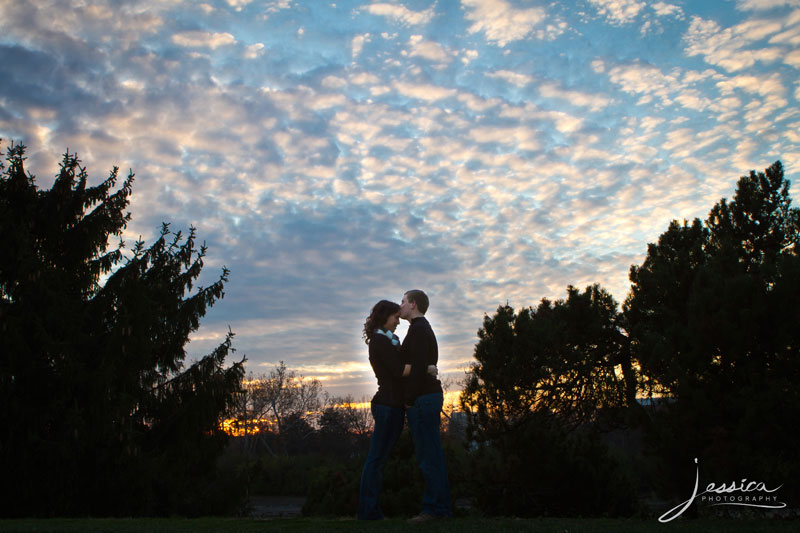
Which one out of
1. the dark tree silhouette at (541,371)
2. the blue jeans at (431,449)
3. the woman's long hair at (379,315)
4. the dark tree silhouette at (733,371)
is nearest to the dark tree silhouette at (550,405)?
the dark tree silhouette at (541,371)

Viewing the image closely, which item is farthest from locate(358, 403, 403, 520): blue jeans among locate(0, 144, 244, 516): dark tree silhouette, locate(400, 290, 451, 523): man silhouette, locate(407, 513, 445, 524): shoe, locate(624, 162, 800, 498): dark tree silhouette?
locate(0, 144, 244, 516): dark tree silhouette

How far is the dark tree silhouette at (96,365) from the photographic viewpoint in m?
13.4

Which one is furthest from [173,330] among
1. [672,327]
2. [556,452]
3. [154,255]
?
[672,327]

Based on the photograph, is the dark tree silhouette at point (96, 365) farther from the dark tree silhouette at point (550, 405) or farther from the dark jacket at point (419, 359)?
the dark jacket at point (419, 359)

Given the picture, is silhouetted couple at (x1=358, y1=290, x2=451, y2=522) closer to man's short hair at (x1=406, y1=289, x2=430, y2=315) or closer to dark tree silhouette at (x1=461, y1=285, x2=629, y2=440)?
man's short hair at (x1=406, y1=289, x2=430, y2=315)

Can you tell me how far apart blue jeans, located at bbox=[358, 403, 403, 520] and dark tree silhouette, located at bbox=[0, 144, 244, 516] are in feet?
32.1

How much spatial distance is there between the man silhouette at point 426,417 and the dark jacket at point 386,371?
10cm

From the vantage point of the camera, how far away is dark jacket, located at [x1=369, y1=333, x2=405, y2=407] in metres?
5.88

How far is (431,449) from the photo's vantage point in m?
5.79

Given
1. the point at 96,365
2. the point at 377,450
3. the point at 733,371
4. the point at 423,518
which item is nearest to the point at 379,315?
the point at 377,450

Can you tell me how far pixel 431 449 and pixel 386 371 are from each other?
2.74ft

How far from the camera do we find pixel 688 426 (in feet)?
30.3

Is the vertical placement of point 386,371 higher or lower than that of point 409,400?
higher

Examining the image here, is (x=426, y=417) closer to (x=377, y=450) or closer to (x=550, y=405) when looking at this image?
(x=377, y=450)
